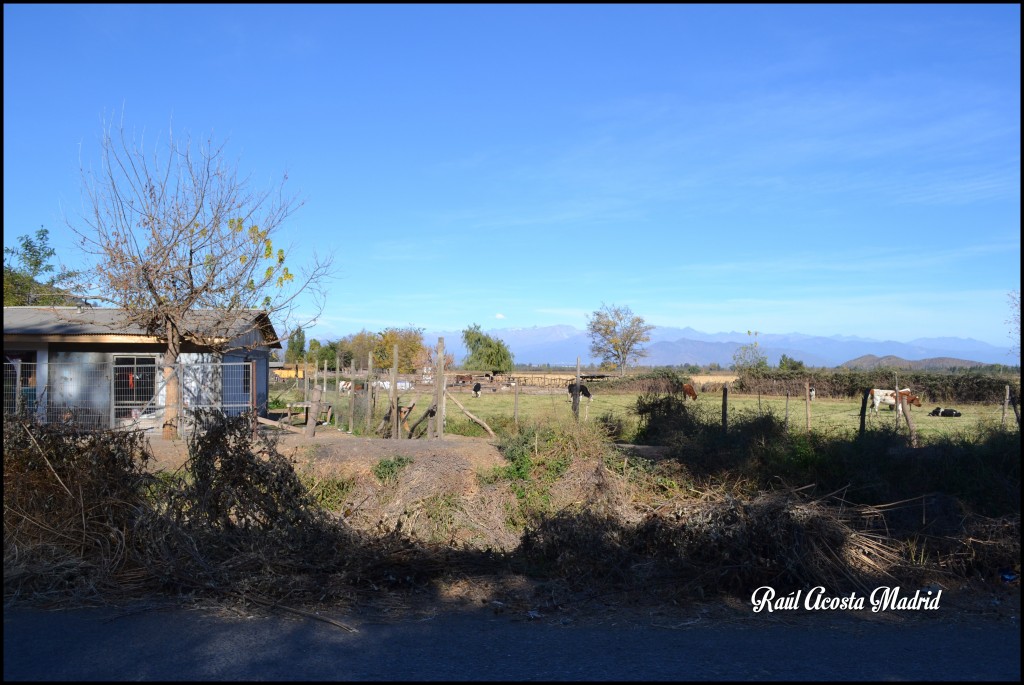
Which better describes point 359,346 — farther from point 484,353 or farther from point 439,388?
point 439,388

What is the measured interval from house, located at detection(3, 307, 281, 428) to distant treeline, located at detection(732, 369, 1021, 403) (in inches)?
758

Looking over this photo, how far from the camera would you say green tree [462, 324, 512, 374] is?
41.8 metres

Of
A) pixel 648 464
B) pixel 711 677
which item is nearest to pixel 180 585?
pixel 711 677

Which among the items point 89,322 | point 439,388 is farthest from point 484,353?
point 439,388

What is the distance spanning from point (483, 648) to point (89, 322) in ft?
74.6

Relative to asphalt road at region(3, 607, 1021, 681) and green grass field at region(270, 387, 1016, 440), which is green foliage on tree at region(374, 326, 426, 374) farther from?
asphalt road at region(3, 607, 1021, 681)

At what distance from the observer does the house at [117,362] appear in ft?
63.5

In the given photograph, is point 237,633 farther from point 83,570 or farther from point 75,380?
point 75,380

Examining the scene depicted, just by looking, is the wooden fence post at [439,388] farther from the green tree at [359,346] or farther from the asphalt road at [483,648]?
the green tree at [359,346]

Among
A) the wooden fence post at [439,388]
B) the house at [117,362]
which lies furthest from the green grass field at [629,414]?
the house at [117,362]

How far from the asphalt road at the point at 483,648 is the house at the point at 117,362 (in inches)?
489

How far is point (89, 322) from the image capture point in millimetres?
24078

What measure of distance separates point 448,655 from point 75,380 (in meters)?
18.1
